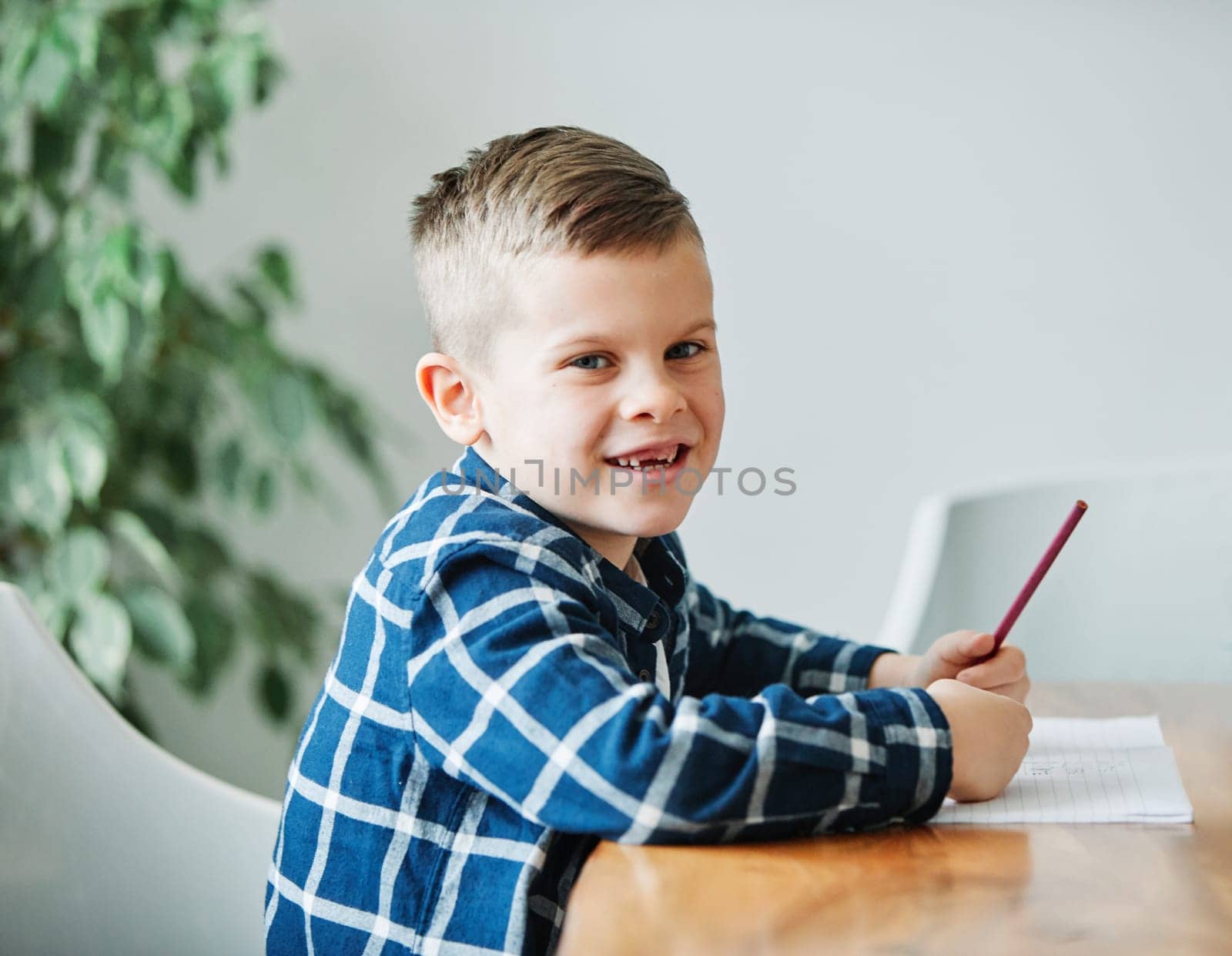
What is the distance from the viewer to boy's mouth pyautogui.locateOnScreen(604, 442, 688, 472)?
0.87 meters

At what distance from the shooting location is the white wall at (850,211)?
6.28 feet

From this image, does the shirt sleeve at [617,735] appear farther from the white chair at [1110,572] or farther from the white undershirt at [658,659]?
the white chair at [1110,572]

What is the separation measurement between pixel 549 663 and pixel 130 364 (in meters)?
1.28

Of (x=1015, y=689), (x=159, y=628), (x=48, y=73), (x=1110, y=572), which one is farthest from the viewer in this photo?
(x=159, y=628)

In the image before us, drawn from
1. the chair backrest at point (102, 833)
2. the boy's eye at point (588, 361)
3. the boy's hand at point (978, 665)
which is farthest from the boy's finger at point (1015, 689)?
the chair backrest at point (102, 833)

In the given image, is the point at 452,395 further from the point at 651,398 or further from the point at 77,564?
the point at 77,564

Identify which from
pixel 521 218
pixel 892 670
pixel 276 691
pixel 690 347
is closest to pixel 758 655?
pixel 892 670

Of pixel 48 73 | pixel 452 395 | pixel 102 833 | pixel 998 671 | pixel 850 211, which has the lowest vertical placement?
pixel 102 833

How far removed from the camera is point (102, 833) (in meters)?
1.01

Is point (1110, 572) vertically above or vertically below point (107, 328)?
below

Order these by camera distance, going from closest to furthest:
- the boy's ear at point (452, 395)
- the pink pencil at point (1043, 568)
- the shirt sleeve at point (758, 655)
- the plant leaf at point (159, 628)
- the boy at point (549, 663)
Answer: the boy at point (549, 663), the pink pencil at point (1043, 568), the boy's ear at point (452, 395), the shirt sleeve at point (758, 655), the plant leaf at point (159, 628)

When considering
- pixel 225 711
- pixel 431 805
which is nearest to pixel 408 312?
pixel 225 711

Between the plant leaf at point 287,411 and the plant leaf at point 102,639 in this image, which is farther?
the plant leaf at point 287,411

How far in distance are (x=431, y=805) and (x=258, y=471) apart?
3.93 ft
